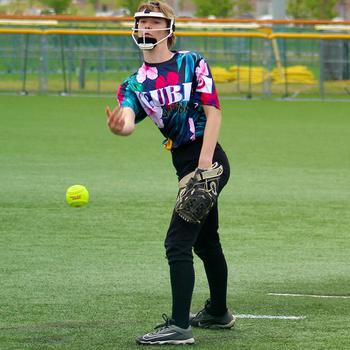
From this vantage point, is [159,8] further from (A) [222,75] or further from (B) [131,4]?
(B) [131,4]

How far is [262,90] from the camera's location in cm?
2719

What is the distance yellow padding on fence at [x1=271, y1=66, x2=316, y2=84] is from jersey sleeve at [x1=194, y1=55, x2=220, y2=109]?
21.5m

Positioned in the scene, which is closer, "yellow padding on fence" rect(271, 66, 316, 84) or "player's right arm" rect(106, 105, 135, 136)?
"player's right arm" rect(106, 105, 135, 136)

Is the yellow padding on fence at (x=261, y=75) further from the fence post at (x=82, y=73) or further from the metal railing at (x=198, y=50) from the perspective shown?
the fence post at (x=82, y=73)

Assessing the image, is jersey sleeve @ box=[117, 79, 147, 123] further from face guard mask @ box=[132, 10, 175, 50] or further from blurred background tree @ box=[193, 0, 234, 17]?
blurred background tree @ box=[193, 0, 234, 17]

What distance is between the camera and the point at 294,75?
1080 inches

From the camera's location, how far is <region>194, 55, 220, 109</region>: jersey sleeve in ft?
19.4

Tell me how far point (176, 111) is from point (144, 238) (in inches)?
147

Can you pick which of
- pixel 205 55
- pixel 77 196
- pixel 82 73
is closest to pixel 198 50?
pixel 205 55

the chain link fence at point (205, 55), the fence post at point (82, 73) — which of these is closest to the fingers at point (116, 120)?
the chain link fence at point (205, 55)

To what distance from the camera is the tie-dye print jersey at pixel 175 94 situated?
5.91m

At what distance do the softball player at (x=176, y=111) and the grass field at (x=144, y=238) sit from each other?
227mm

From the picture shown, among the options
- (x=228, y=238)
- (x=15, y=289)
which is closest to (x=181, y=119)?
(x=15, y=289)

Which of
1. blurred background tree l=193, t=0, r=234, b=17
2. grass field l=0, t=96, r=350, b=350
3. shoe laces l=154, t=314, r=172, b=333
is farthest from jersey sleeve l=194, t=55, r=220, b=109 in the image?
blurred background tree l=193, t=0, r=234, b=17
